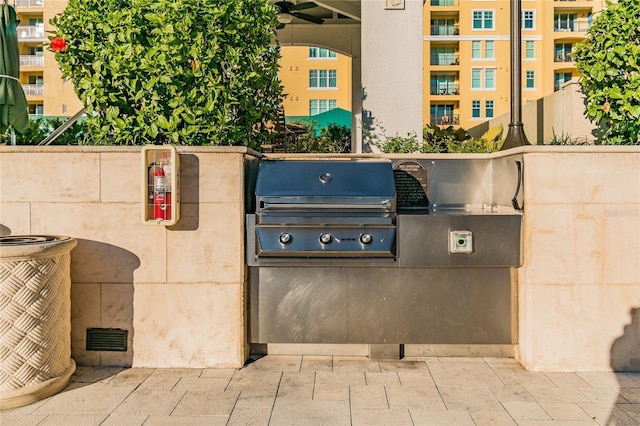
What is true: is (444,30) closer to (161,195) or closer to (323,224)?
(323,224)

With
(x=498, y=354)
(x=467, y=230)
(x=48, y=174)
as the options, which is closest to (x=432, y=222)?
(x=467, y=230)

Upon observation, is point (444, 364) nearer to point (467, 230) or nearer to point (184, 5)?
point (467, 230)

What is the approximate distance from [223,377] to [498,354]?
2.49 metres

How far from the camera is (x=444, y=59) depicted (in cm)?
4694

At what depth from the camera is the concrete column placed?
7969 millimetres

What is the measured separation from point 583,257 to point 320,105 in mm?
41049

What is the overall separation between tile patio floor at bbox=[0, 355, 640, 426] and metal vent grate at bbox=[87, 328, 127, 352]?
0.19 metres

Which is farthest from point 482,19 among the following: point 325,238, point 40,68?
point 325,238

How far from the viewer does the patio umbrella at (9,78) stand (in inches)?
173

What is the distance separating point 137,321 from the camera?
14.1 ft

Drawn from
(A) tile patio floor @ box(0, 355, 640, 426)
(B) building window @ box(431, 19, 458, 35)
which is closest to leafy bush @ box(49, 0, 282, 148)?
(A) tile patio floor @ box(0, 355, 640, 426)

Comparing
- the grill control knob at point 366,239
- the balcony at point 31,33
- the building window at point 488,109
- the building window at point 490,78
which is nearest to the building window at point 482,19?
the building window at point 490,78

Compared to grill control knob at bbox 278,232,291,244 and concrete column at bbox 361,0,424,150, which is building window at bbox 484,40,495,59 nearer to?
concrete column at bbox 361,0,424,150

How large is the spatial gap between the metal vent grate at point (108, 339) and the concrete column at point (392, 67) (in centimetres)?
503
